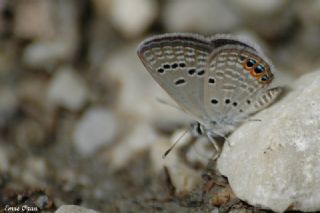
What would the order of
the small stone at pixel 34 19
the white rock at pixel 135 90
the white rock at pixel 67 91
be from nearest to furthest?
the white rock at pixel 135 90
the white rock at pixel 67 91
the small stone at pixel 34 19

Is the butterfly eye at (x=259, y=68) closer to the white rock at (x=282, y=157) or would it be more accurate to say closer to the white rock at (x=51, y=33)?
the white rock at (x=282, y=157)

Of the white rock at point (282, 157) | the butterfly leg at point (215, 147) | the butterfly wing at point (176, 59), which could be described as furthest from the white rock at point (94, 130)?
the white rock at point (282, 157)

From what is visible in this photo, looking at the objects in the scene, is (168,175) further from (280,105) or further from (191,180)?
(280,105)

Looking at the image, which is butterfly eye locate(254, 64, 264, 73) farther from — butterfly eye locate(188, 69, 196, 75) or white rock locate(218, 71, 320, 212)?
butterfly eye locate(188, 69, 196, 75)

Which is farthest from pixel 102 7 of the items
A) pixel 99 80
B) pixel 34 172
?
pixel 34 172

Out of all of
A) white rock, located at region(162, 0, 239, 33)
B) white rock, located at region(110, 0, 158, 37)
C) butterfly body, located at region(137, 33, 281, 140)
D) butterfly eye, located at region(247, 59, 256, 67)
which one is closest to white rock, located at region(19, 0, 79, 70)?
white rock, located at region(110, 0, 158, 37)

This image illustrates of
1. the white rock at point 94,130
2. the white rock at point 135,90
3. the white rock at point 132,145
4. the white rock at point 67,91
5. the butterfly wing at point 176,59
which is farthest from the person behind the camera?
Result: the white rock at point 67,91

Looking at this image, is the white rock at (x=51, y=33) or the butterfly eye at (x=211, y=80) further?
the white rock at (x=51, y=33)
